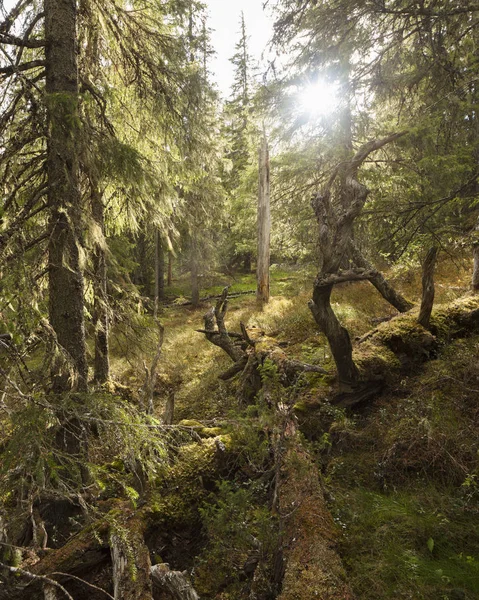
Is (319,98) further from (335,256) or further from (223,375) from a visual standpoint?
(223,375)

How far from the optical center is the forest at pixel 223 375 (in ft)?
10.5

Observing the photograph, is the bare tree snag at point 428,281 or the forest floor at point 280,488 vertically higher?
the bare tree snag at point 428,281

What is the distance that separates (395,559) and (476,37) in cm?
802

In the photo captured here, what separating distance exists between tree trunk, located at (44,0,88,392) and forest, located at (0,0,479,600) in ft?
0.09

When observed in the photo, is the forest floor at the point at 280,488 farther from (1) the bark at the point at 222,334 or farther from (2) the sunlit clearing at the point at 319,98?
(2) the sunlit clearing at the point at 319,98

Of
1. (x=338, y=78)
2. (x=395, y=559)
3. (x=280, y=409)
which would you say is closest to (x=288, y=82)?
(x=338, y=78)

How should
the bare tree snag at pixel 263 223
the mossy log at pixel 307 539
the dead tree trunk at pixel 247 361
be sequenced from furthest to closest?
1. the bare tree snag at pixel 263 223
2. the dead tree trunk at pixel 247 361
3. the mossy log at pixel 307 539

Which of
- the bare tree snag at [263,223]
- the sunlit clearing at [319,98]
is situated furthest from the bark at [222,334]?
the bare tree snag at [263,223]

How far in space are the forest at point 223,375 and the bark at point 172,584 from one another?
0.02 metres

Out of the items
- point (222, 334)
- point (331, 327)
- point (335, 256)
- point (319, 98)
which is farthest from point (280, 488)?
point (319, 98)

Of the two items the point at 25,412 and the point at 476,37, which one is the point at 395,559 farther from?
the point at 476,37

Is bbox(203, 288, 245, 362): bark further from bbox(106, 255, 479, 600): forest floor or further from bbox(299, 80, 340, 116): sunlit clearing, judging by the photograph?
bbox(299, 80, 340, 116): sunlit clearing

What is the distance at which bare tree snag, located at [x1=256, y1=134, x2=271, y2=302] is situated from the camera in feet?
46.4

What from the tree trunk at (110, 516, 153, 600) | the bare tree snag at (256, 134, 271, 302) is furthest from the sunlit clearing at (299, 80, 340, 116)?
the tree trunk at (110, 516, 153, 600)
